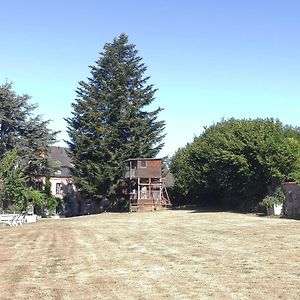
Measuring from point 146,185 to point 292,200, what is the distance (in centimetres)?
2384

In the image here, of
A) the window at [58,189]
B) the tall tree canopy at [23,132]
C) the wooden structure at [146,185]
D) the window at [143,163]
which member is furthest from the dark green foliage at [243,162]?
the window at [58,189]

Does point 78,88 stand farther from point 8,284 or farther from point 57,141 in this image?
point 8,284

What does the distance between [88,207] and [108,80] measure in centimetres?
2051

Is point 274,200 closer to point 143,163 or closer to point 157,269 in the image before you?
point 143,163

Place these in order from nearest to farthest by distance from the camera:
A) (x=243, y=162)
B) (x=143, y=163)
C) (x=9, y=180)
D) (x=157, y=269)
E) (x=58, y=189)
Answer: (x=157, y=269), (x=243, y=162), (x=9, y=180), (x=143, y=163), (x=58, y=189)


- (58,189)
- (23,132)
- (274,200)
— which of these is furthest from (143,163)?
(58,189)

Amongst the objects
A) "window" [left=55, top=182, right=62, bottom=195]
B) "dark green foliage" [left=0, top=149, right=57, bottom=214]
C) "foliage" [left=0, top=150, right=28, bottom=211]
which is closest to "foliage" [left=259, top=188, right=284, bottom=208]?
"foliage" [left=0, top=150, right=28, bottom=211]

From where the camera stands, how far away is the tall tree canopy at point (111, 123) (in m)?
52.5

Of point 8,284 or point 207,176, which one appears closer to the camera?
point 8,284

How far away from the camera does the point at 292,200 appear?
32.6 metres

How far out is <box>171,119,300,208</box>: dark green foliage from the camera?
36.6 m

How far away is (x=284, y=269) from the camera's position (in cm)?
1138

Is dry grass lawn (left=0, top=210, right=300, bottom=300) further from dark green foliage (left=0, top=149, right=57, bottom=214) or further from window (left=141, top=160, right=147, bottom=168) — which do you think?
window (left=141, top=160, right=147, bottom=168)

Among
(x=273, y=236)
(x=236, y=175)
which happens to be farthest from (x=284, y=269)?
(x=236, y=175)
